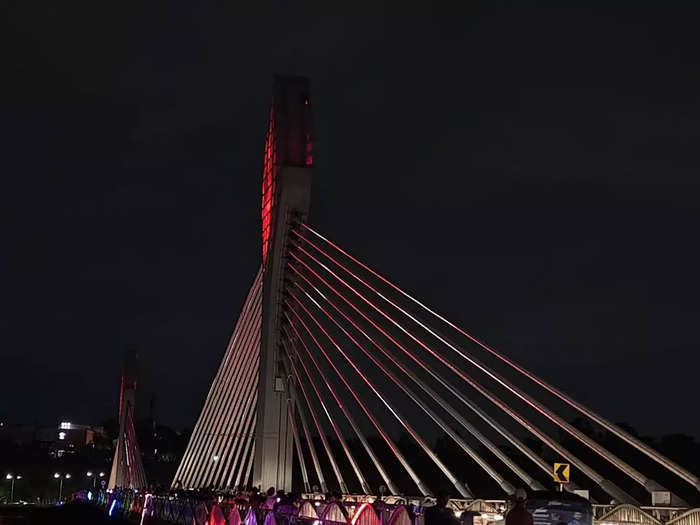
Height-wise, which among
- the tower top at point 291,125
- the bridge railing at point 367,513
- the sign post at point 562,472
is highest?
the tower top at point 291,125

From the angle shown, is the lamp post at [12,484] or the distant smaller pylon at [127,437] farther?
the lamp post at [12,484]

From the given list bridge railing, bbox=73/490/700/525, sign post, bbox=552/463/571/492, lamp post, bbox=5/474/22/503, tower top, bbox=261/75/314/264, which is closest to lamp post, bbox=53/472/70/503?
lamp post, bbox=5/474/22/503

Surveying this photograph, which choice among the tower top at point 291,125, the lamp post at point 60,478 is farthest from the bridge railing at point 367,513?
the lamp post at point 60,478

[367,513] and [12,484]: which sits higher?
[12,484]

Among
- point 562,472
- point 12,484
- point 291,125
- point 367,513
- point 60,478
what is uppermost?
point 291,125

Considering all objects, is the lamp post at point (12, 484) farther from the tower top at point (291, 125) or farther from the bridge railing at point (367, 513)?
the bridge railing at point (367, 513)

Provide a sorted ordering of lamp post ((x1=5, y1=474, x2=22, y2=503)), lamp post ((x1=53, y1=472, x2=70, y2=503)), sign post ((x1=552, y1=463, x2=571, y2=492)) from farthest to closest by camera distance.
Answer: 1. lamp post ((x1=53, y1=472, x2=70, y2=503))
2. lamp post ((x1=5, y1=474, x2=22, y2=503))
3. sign post ((x1=552, y1=463, x2=571, y2=492))

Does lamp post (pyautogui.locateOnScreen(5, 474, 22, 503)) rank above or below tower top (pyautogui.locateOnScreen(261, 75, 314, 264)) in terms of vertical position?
below

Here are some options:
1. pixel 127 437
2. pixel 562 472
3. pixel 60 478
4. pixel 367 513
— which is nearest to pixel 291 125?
pixel 562 472

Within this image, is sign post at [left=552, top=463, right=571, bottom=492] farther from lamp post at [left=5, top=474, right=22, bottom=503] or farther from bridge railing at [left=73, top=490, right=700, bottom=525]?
lamp post at [left=5, top=474, right=22, bottom=503]

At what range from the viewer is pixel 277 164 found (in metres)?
30.7

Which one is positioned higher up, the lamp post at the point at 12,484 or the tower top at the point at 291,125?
the tower top at the point at 291,125

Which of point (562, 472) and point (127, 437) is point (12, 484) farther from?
point (562, 472)

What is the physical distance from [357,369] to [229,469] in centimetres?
1144
